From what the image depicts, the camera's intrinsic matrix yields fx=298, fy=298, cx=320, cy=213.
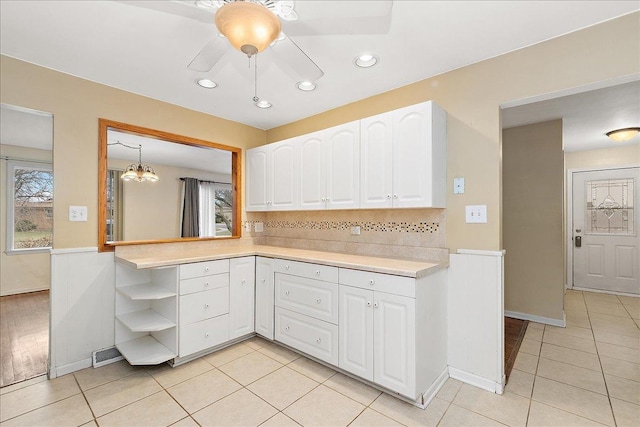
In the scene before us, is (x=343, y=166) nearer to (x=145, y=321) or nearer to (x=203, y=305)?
(x=203, y=305)

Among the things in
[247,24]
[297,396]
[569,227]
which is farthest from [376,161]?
[569,227]

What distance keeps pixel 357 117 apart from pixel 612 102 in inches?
102

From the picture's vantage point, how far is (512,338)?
10.0ft

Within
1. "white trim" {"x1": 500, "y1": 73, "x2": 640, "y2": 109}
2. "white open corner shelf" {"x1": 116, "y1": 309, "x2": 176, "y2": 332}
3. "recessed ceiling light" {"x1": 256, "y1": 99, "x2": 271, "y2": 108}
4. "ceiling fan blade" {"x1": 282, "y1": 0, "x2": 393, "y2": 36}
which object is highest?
"recessed ceiling light" {"x1": 256, "y1": 99, "x2": 271, "y2": 108}

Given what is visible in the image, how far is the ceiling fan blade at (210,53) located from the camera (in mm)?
1546

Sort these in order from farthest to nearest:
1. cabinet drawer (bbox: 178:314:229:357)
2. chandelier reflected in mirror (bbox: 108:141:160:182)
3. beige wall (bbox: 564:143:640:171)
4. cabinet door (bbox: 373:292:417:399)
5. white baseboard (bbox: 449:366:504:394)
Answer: beige wall (bbox: 564:143:640:171), chandelier reflected in mirror (bbox: 108:141:160:182), cabinet drawer (bbox: 178:314:229:357), white baseboard (bbox: 449:366:504:394), cabinet door (bbox: 373:292:417:399)

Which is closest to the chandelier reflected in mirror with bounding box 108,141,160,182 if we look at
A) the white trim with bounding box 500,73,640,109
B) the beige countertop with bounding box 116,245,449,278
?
the beige countertop with bounding box 116,245,449,278

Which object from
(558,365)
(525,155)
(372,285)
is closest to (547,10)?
(372,285)

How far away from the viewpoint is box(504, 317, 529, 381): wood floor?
100 inches

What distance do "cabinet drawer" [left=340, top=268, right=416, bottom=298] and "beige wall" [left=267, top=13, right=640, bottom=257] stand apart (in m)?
0.67

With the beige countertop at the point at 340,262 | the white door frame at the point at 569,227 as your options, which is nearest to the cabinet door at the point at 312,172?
the beige countertop at the point at 340,262

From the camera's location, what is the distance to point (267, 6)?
1.37 metres

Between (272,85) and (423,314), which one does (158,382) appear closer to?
(423,314)

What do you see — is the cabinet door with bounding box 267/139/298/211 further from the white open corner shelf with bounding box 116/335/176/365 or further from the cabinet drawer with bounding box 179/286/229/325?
the white open corner shelf with bounding box 116/335/176/365
